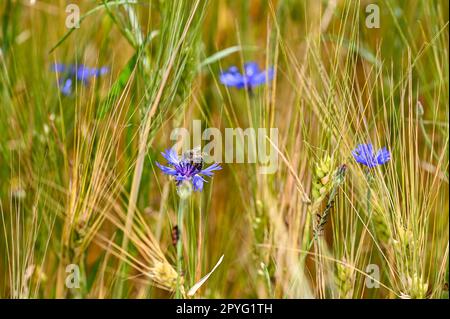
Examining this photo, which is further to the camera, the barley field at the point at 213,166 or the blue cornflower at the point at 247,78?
the blue cornflower at the point at 247,78

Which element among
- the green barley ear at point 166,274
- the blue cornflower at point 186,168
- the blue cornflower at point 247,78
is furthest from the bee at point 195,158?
the blue cornflower at point 247,78

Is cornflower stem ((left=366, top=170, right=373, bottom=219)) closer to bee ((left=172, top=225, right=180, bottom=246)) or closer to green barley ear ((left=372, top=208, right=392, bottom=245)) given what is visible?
green barley ear ((left=372, top=208, right=392, bottom=245))

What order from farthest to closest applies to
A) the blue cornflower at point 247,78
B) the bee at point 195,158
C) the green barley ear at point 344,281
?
the blue cornflower at point 247,78 → the green barley ear at point 344,281 → the bee at point 195,158

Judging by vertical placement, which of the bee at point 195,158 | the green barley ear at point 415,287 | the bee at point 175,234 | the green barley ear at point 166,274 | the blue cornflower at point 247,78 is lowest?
the green barley ear at point 415,287

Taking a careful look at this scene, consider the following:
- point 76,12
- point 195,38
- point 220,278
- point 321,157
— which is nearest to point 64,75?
point 76,12

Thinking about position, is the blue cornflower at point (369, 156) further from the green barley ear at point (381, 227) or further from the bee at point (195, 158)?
the bee at point (195, 158)

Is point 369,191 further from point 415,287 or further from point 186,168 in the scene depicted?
point 186,168

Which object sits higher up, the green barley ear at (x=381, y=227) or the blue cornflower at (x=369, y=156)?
the blue cornflower at (x=369, y=156)

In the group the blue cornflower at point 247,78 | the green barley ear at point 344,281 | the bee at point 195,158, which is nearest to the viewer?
the bee at point 195,158
